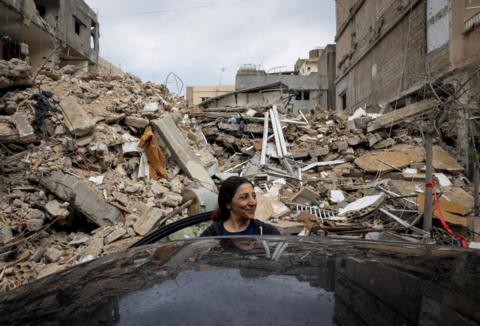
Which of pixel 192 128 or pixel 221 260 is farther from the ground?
pixel 192 128

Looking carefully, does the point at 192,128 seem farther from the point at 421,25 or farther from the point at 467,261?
the point at 467,261

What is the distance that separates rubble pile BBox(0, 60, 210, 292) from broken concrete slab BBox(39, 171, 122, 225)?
15 millimetres

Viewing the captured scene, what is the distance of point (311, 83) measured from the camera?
28.0m

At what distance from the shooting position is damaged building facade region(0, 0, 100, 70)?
14.8 metres

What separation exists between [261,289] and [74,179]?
604 cm

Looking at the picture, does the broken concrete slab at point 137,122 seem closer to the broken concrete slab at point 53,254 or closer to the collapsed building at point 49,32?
the broken concrete slab at point 53,254

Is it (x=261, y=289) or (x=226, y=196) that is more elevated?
(x=226, y=196)

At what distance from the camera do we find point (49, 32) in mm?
16938

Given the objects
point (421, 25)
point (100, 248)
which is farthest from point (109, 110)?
point (421, 25)

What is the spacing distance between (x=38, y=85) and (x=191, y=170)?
4.44 metres

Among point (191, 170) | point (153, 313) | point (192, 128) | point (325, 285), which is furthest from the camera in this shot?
point (192, 128)

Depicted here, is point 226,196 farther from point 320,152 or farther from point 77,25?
point 77,25

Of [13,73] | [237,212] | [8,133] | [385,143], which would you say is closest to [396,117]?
[385,143]

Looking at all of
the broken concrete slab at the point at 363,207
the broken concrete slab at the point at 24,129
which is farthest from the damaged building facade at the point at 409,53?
the broken concrete slab at the point at 24,129
